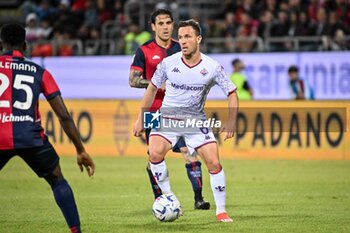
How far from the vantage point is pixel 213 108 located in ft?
67.2

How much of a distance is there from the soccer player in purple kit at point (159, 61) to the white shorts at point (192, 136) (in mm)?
964

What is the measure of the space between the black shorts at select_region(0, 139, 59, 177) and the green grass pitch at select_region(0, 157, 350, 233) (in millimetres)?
1639

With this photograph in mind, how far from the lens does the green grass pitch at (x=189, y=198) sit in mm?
10094

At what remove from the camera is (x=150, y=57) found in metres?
11.8

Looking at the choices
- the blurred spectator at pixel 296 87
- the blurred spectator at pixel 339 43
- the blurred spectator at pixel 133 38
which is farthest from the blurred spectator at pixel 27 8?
the blurred spectator at pixel 339 43

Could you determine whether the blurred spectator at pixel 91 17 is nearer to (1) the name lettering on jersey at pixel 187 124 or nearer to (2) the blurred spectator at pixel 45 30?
(2) the blurred spectator at pixel 45 30

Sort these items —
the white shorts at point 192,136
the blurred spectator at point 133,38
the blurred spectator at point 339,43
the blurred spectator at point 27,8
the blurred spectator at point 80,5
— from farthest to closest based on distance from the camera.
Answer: the blurred spectator at point 27,8 → the blurred spectator at point 80,5 → the blurred spectator at point 133,38 → the blurred spectator at point 339,43 → the white shorts at point 192,136

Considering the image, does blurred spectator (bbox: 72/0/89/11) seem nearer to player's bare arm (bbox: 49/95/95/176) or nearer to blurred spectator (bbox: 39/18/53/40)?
blurred spectator (bbox: 39/18/53/40)

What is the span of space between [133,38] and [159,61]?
44.9 ft

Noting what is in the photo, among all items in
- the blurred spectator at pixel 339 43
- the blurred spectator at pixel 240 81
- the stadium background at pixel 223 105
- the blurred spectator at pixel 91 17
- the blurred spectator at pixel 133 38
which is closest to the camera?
the stadium background at pixel 223 105

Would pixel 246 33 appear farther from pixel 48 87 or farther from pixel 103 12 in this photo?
pixel 48 87

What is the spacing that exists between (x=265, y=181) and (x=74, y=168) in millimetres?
4748

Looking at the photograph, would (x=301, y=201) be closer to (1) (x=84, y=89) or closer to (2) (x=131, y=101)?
(2) (x=131, y=101)

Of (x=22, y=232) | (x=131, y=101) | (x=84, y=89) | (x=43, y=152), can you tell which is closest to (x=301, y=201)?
(x=22, y=232)
